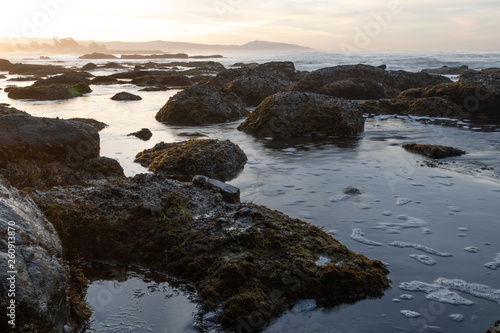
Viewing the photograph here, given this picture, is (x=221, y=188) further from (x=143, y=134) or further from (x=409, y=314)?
(x=143, y=134)

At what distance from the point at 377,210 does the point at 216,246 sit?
297cm

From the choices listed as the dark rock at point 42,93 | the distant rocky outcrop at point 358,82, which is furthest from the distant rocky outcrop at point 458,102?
the dark rock at point 42,93

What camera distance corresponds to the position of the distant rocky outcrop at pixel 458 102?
16.5 meters

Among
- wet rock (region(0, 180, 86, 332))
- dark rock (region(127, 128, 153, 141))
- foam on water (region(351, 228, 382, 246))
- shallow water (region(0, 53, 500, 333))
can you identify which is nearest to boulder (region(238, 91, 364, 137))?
shallow water (region(0, 53, 500, 333))

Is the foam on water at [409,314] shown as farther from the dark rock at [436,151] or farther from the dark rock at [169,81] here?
the dark rock at [169,81]

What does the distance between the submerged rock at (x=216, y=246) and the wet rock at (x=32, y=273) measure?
1055 mm

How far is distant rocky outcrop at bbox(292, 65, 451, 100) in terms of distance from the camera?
21.6 metres

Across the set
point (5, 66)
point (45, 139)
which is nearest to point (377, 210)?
point (45, 139)

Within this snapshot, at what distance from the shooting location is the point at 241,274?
411 cm

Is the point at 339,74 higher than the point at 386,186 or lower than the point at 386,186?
higher

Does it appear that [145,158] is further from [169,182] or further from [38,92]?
[38,92]

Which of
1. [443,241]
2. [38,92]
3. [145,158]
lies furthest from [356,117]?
[38,92]

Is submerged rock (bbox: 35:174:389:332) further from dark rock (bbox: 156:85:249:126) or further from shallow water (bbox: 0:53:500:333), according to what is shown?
dark rock (bbox: 156:85:249:126)

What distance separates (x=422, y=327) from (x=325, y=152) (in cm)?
699
